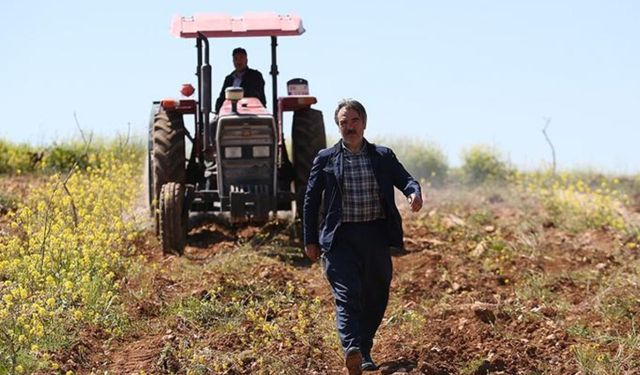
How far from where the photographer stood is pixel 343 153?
740cm

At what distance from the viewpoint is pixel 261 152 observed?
1239 centimetres

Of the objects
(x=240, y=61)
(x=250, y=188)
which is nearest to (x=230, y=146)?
(x=250, y=188)

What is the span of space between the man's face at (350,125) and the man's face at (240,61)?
5369mm

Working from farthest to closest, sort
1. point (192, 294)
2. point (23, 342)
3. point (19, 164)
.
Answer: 1. point (19, 164)
2. point (192, 294)
3. point (23, 342)

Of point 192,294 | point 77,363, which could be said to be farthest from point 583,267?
point 77,363

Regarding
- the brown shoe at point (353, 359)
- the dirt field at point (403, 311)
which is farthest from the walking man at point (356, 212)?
the dirt field at point (403, 311)

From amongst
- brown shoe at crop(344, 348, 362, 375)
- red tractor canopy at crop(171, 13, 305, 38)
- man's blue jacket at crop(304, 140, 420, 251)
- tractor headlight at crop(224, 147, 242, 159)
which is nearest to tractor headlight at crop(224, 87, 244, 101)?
tractor headlight at crop(224, 147, 242, 159)

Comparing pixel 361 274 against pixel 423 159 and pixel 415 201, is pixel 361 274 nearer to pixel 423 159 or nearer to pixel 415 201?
pixel 415 201

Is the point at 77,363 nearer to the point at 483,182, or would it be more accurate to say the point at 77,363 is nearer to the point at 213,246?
the point at 213,246

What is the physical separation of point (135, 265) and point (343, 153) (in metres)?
3.54

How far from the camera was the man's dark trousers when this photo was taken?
725 centimetres

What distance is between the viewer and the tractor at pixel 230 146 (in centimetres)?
1212

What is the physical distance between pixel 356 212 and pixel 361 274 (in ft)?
1.28

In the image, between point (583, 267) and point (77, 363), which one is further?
point (583, 267)
